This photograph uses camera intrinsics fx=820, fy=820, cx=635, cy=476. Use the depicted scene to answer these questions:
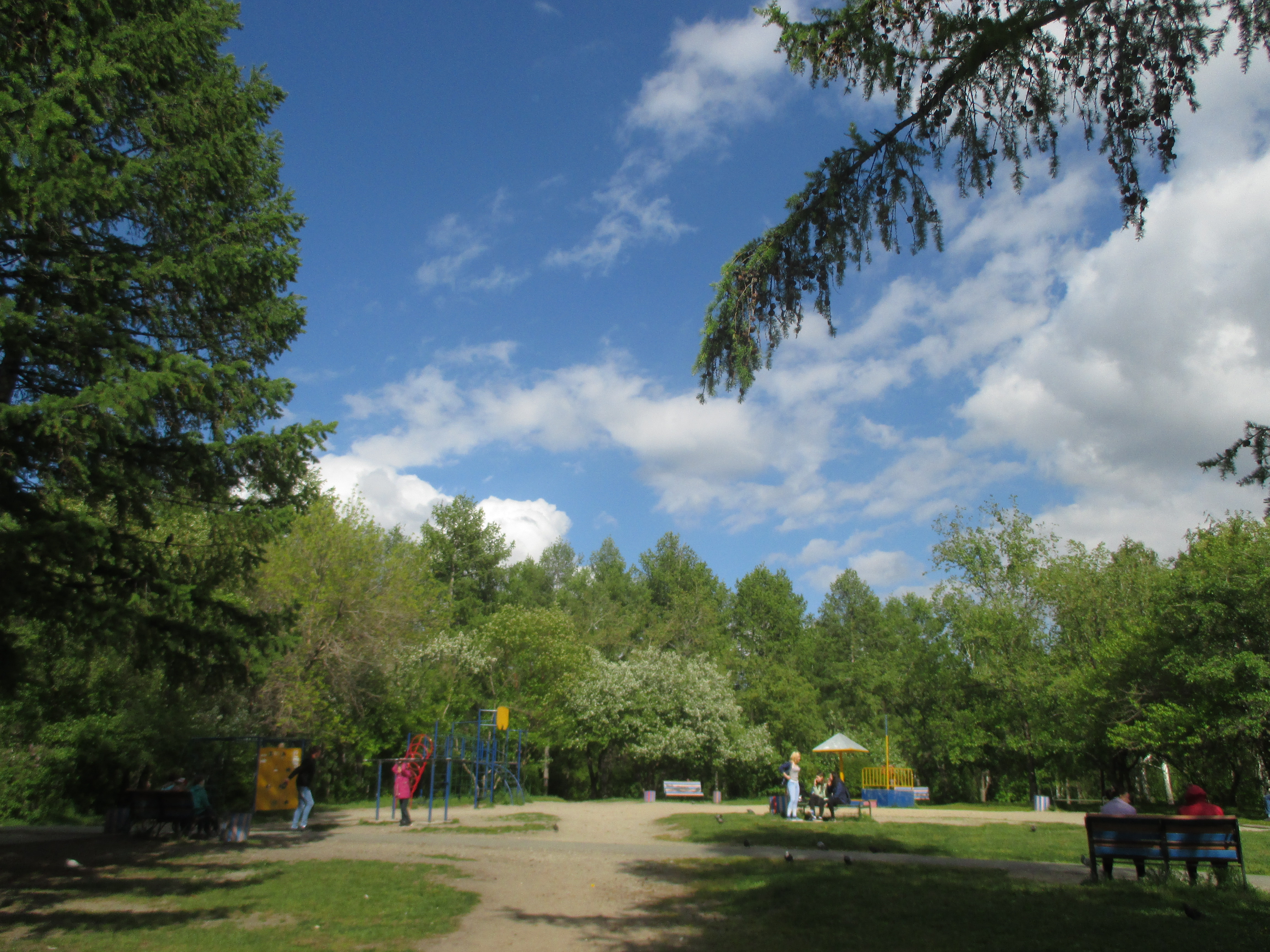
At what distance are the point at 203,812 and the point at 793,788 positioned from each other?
13004 millimetres

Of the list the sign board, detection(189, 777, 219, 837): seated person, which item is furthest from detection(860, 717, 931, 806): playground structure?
detection(189, 777, 219, 837): seated person

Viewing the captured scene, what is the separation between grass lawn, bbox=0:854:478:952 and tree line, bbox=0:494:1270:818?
8.49 feet

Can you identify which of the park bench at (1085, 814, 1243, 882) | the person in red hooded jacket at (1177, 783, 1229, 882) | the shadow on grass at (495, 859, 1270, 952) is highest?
the person in red hooded jacket at (1177, 783, 1229, 882)

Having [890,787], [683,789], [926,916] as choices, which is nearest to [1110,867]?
[926,916]

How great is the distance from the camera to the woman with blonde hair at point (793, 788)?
20047 millimetres

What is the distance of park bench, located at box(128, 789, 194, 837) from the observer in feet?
50.3

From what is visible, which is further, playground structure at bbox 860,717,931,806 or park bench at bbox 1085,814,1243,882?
playground structure at bbox 860,717,931,806

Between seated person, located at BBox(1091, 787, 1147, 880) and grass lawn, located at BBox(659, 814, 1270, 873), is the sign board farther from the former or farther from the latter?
seated person, located at BBox(1091, 787, 1147, 880)

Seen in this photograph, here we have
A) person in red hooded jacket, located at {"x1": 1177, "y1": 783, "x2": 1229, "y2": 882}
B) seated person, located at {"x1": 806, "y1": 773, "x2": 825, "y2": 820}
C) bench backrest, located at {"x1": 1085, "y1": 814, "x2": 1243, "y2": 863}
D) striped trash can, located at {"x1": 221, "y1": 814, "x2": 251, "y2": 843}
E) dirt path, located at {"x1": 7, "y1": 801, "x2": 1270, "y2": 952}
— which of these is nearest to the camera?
dirt path, located at {"x1": 7, "y1": 801, "x2": 1270, "y2": 952}

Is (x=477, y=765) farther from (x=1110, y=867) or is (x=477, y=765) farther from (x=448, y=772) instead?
(x=1110, y=867)

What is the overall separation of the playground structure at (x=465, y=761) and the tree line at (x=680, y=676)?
8.23ft

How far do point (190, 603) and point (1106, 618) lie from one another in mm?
35278

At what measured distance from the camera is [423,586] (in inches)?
1182

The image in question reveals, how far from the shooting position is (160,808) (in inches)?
603
